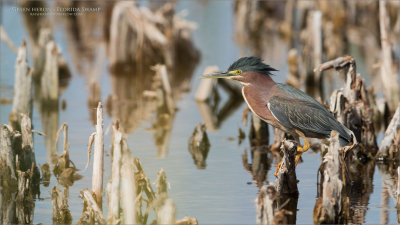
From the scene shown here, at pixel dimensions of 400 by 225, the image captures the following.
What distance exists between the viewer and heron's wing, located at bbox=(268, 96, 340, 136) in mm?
7613

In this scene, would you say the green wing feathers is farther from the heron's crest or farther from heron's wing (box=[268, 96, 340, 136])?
the heron's crest

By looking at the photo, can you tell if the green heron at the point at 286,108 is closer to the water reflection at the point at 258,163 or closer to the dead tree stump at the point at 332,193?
the water reflection at the point at 258,163

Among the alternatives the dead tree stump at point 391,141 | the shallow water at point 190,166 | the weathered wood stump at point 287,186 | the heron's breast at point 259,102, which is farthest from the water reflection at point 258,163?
the dead tree stump at point 391,141

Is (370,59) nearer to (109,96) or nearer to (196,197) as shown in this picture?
(109,96)

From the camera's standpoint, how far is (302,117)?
7672mm

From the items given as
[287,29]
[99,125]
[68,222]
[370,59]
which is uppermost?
[287,29]

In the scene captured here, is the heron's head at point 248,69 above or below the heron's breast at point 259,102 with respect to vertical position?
above

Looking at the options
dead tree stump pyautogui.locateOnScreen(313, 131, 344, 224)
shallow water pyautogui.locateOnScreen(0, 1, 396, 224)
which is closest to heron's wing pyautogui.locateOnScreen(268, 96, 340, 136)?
shallow water pyautogui.locateOnScreen(0, 1, 396, 224)

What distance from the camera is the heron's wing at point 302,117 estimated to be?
761 centimetres

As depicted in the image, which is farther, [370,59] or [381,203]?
[370,59]

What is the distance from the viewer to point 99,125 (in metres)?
6.46

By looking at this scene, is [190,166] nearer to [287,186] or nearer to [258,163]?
[258,163]

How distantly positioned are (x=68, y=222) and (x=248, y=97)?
2.27 m

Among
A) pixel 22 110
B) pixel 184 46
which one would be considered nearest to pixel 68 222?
pixel 22 110
